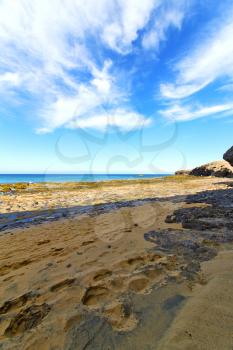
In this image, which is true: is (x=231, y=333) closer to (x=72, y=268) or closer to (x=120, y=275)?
(x=120, y=275)

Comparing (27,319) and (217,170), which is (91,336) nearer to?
(27,319)

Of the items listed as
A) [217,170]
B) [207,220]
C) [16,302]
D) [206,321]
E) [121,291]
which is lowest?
[16,302]

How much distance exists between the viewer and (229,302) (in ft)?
9.92

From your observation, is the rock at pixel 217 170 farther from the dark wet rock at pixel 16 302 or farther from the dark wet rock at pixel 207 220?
the dark wet rock at pixel 16 302

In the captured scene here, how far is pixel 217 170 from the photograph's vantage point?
2323 inches

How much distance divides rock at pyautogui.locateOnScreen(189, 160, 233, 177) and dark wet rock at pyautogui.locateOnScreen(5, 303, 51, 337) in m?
56.9

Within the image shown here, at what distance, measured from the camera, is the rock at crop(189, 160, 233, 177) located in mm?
54766

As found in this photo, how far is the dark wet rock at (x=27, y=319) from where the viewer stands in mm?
3023

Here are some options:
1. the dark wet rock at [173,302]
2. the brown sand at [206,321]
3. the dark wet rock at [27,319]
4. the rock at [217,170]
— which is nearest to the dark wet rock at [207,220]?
the brown sand at [206,321]

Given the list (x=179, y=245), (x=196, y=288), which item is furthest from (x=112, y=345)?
(x=179, y=245)

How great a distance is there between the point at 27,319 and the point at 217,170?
207 feet

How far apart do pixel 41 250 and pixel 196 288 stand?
183 inches

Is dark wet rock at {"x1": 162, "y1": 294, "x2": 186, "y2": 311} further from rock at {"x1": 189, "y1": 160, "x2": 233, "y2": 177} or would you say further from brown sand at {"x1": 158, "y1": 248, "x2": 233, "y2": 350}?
rock at {"x1": 189, "y1": 160, "x2": 233, "y2": 177}

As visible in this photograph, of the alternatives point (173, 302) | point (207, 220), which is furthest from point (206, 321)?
point (207, 220)
